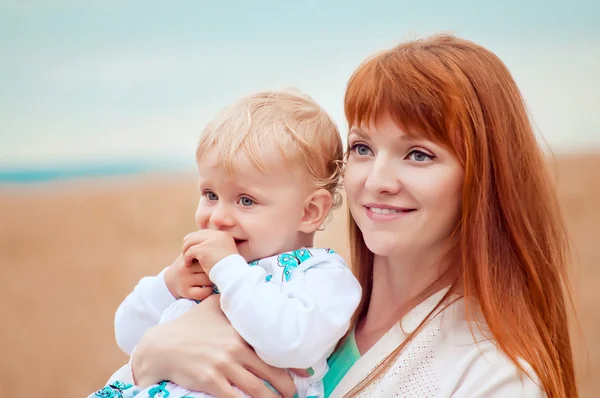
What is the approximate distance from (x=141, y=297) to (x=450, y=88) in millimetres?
798

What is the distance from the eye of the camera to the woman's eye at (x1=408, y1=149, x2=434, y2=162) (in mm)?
1518

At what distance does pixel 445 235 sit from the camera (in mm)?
1611

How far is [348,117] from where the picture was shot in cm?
164

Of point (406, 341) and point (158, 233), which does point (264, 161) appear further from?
point (158, 233)

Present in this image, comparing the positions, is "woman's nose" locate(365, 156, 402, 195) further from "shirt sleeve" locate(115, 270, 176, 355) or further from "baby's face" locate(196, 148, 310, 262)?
"shirt sleeve" locate(115, 270, 176, 355)

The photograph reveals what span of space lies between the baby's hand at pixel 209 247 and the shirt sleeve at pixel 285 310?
0.03 metres

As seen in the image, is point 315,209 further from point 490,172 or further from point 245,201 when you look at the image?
point 490,172

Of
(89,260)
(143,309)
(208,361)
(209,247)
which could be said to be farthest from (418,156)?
(89,260)

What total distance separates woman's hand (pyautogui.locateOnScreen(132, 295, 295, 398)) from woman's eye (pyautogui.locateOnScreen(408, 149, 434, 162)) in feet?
1.60

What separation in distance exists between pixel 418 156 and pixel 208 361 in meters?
0.57

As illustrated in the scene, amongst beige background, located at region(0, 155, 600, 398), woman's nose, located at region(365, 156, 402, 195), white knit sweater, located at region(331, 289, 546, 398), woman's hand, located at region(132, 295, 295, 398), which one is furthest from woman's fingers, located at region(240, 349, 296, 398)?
beige background, located at region(0, 155, 600, 398)

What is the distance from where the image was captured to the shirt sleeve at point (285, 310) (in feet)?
4.49

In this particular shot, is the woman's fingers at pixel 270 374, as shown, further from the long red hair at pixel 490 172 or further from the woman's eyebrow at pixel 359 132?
the woman's eyebrow at pixel 359 132

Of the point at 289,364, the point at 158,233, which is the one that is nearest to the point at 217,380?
the point at 289,364
